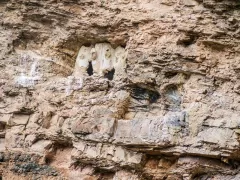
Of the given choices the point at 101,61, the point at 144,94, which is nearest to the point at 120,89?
the point at 144,94

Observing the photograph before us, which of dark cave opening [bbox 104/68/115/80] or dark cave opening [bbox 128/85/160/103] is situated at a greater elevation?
dark cave opening [bbox 104/68/115/80]

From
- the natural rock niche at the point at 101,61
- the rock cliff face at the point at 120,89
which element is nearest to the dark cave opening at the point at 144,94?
the rock cliff face at the point at 120,89

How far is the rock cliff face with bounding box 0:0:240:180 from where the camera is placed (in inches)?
147

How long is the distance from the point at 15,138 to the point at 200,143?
2126 millimetres

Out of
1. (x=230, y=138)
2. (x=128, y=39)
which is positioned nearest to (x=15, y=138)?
(x=128, y=39)

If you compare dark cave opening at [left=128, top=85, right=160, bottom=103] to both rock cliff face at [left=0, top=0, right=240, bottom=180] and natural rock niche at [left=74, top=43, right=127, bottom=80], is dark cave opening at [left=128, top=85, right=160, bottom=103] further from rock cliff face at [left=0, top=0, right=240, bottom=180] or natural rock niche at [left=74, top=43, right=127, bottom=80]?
natural rock niche at [left=74, top=43, right=127, bottom=80]

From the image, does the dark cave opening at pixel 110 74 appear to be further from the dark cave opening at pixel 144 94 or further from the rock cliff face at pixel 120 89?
the dark cave opening at pixel 144 94

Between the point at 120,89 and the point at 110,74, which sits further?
the point at 110,74

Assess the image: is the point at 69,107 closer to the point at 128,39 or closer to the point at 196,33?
the point at 128,39

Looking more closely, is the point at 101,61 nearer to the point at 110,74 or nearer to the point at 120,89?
the point at 110,74

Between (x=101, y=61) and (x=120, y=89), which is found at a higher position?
(x=101, y=61)

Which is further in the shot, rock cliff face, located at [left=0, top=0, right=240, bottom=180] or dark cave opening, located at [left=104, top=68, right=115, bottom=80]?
dark cave opening, located at [left=104, top=68, right=115, bottom=80]

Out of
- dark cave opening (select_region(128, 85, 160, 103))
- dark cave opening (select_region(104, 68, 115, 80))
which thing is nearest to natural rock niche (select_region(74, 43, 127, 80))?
dark cave opening (select_region(104, 68, 115, 80))

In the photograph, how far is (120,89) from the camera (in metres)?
4.21
